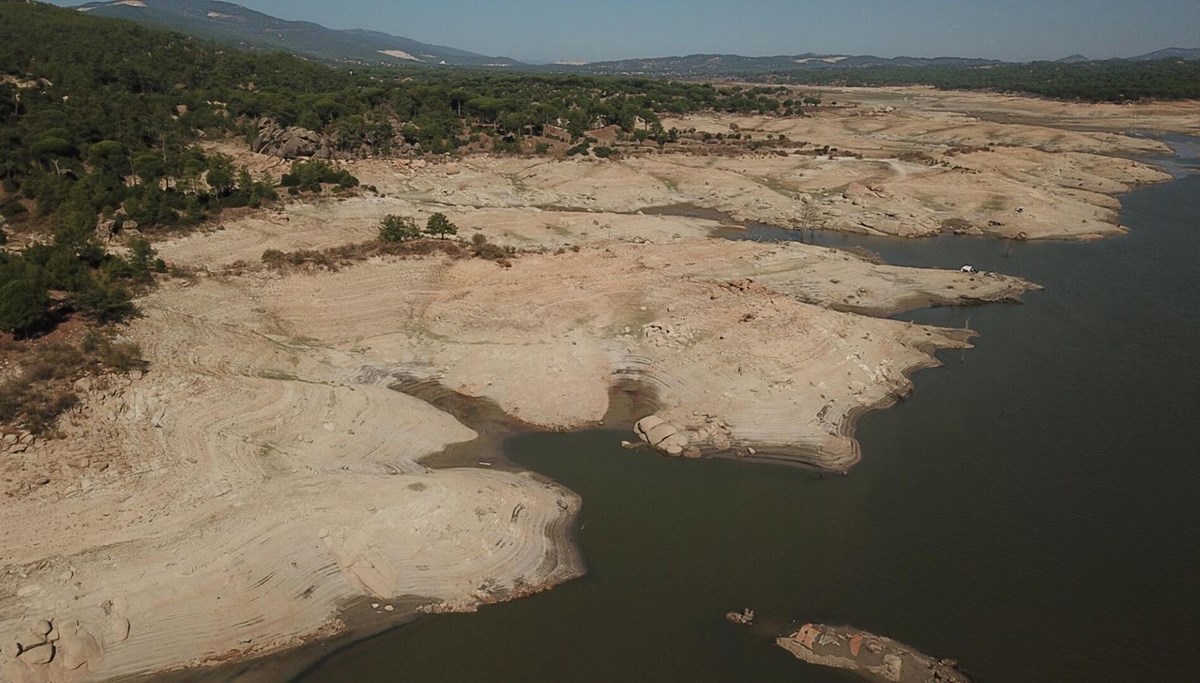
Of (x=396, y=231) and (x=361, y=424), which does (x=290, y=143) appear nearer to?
(x=396, y=231)

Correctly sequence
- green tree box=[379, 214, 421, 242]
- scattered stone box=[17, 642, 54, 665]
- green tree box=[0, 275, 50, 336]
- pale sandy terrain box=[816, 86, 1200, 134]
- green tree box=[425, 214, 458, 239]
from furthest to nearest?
pale sandy terrain box=[816, 86, 1200, 134] < green tree box=[425, 214, 458, 239] < green tree box=[379, 214, 421, 242] < green tree box=[0, 275, 50, 336] < scattered stone box=[17, 642, 54, 665]

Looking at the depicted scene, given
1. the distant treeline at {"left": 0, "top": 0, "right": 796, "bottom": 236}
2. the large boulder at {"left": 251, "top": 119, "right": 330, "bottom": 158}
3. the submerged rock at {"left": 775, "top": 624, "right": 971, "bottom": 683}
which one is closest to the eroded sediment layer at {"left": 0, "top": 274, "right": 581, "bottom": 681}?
the submerged rock at {"left": 775, "top": 624, "right": 971, "bottom": 683}

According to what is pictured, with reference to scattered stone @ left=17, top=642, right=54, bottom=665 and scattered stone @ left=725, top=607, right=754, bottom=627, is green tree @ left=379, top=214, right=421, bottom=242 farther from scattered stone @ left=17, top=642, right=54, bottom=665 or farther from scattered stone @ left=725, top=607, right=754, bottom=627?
scattered stone @ left=725, top=607, right=754, bottom=627

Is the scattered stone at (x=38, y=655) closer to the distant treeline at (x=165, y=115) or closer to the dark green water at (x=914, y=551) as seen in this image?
the dark green water at (x=914, y=551)

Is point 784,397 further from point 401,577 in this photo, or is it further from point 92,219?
point 92,219

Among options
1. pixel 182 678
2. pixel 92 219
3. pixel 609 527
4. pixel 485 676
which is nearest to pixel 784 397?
pixel 609 527

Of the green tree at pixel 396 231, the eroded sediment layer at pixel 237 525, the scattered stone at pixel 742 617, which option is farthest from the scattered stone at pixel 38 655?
the green tree at pixel 396 231
